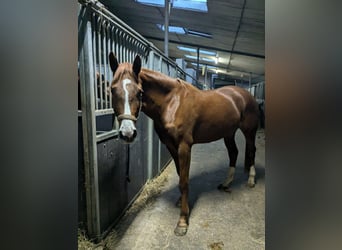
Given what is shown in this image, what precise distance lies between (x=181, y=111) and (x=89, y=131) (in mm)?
683

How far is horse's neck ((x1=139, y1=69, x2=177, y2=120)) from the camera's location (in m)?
1.51

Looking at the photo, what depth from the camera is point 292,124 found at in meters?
0.34

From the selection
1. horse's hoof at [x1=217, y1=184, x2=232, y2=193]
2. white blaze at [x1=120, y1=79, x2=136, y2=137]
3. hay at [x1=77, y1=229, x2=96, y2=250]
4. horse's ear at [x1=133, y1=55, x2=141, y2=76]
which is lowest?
horse's hoof at [x1=217, y1=184, x2=232, y2=193]

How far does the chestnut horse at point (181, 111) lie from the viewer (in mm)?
1245

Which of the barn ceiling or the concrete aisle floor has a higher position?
the barn ceiling

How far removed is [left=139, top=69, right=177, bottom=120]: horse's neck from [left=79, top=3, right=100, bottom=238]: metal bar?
414 mm

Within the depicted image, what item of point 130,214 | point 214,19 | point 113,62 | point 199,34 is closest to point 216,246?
point 130,214

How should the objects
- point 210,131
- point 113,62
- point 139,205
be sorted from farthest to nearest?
point 210,131 < point 139,205 < point 113,62

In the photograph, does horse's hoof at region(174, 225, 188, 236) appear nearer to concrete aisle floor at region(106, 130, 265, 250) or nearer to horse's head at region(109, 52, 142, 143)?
concrete aisle floor at region(106, 130, 265, 250)

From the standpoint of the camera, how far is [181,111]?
5.36 ft

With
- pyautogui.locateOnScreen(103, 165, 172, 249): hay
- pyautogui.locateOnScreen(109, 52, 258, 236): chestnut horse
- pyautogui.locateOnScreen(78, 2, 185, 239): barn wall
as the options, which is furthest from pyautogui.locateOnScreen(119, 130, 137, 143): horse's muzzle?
pyautogui.locateOnScreen(103, 165, 172, 249): hay

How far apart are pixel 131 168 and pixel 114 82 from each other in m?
0.78

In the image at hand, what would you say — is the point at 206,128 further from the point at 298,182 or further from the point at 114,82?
the point at 298,182

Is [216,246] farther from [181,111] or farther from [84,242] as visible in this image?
[181,111]
